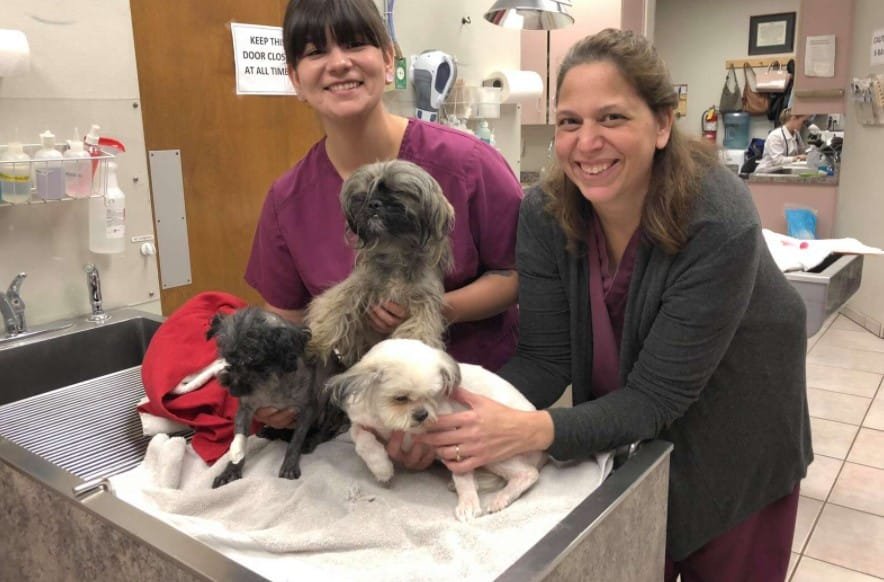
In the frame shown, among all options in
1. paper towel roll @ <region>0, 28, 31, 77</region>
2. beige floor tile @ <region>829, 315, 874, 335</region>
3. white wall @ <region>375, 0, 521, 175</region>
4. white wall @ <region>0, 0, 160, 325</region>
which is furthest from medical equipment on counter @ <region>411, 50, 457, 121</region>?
beige floor tile @ <region>829, 315, 874, 335</region>

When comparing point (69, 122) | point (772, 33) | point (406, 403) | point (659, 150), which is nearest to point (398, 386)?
point (406, 403)

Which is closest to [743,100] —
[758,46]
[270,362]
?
[758,46]

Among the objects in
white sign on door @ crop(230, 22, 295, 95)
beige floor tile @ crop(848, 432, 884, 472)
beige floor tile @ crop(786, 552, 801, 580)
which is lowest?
beige floor tile @ crop(786, 552, 801, 580)

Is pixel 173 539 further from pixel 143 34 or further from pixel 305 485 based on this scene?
pixel 143 34

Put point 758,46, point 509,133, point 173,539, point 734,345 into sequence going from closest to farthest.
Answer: point 173,539
point 734,345
point 509,133
point 758,46

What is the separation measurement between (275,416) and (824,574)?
7.20ft

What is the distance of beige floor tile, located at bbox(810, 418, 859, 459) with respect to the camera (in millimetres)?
3371

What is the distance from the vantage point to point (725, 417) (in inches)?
51.6

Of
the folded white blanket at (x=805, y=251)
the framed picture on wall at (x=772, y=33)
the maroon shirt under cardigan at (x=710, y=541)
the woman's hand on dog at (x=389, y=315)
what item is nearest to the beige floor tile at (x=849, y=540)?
the folded white blanket at (x=805, y=251)

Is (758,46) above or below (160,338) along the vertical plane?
above

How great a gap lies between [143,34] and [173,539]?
5.47 feet

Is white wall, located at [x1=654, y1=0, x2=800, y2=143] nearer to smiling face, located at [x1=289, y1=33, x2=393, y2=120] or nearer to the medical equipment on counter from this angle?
the medical equipment on counter

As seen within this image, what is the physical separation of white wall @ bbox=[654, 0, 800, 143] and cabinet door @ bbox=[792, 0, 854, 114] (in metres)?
3.10

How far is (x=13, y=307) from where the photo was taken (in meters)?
1.82
